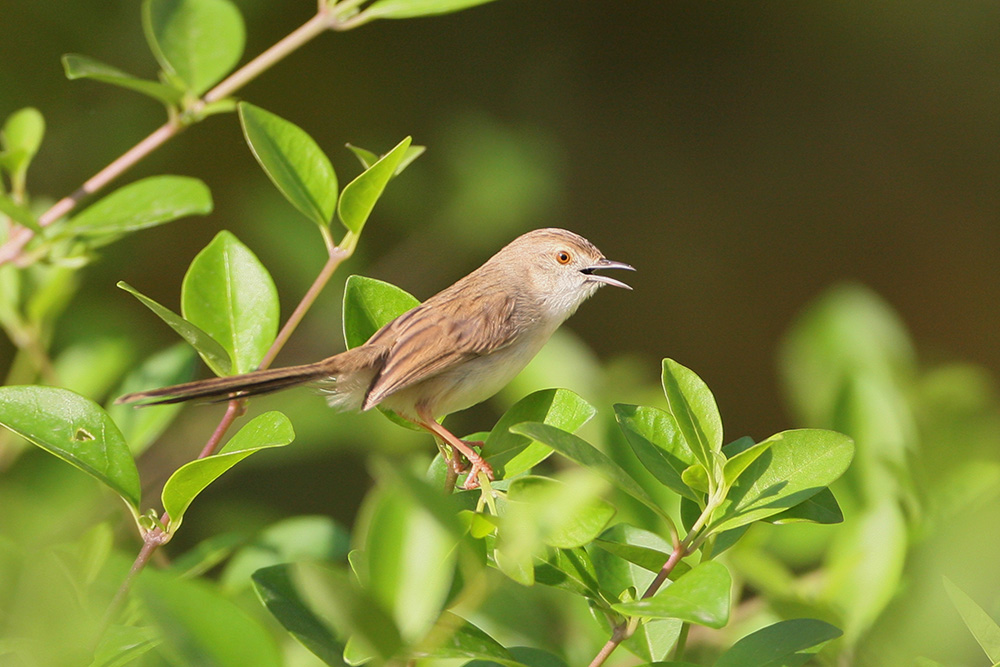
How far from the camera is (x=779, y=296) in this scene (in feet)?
22.9

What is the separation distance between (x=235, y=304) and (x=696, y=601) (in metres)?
0.98

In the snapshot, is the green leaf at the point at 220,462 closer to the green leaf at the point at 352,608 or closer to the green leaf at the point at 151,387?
the green leaf at the point at 352,608

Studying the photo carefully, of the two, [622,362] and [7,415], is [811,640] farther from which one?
[622,362]

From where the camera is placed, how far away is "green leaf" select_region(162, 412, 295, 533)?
1.26 metres

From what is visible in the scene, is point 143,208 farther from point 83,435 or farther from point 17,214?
point 83,435

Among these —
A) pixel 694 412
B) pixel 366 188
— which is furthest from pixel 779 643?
pixel 366 188

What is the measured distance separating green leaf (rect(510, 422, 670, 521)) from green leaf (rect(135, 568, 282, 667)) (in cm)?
38

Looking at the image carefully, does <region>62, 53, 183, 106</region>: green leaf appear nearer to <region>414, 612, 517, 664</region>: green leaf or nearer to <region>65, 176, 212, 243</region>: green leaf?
<region>65, 176, 212, 243</region>: green leaf

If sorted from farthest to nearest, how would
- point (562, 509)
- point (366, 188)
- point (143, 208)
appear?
point (143, 208), point (366, 188), point (562, 509)

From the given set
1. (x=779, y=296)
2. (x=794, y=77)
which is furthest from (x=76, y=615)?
(x=794, y=77)

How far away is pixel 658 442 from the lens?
56.1 inches

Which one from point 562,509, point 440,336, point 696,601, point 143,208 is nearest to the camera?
point 562,509

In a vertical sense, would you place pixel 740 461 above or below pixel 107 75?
below

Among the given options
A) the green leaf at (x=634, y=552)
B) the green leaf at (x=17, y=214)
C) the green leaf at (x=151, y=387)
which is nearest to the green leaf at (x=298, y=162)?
the green leaf at (x=17, y=214)
